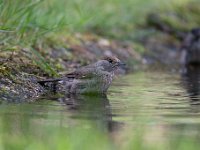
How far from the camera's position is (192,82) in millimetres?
9453

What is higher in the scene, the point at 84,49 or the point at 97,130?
the point at 84,49

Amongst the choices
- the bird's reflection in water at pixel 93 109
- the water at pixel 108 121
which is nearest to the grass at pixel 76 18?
the bird's reflection in water at pixel 93 109

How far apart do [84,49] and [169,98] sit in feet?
12.5

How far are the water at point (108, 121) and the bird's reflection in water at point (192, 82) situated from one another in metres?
0.01

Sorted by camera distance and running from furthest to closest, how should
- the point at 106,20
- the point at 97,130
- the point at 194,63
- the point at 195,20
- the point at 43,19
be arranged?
the point at 195,20 → the point at 194,63 → the point at 106,20 → the point at 43,19 → the point at 97,130

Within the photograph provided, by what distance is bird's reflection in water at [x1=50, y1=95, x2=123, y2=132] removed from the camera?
17.8ft

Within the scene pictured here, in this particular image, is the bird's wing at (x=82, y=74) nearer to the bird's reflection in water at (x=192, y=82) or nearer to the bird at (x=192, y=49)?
the bird's reflection in water at (x=192, y=82)

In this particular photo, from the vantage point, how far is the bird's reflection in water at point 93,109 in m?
5.43

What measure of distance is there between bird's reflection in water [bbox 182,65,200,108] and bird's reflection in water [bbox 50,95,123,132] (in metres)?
0.99

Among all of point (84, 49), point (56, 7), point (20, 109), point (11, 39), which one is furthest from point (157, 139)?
point (84, 49)

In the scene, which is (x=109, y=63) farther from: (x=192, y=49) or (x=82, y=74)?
(x=192, y=49)

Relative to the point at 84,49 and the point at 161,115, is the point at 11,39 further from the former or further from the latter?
the point at 84,49

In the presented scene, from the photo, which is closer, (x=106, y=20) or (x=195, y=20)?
(x=106, y=20)

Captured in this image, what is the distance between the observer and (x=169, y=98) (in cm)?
721
